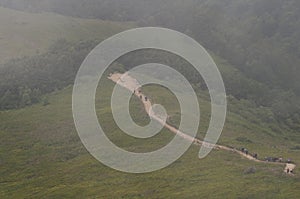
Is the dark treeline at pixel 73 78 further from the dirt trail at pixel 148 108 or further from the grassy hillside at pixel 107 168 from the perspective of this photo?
the grassy hillside at pixel 107 168

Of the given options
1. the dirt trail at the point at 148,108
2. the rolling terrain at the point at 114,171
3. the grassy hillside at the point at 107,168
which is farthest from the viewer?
the dirt trail at the point at 148,108

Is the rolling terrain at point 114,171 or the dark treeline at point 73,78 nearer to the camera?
the rolling terrain at point 114,171

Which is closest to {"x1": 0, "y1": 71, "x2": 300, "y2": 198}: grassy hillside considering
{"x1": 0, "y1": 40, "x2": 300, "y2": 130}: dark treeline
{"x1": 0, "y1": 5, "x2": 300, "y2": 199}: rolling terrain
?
{"x1": 0, "y1": 5, "x2": 300, "y2": 199}: rolling terrain

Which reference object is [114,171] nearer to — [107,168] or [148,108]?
[107,168]

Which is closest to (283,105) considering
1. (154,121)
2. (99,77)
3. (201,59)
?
(201,59)

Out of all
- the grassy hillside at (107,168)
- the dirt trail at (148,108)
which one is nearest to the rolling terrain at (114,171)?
the grassy hillside at (107,168)

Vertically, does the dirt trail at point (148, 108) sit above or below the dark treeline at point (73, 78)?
below

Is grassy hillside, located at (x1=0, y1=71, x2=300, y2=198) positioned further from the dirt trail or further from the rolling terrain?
the dirt trail

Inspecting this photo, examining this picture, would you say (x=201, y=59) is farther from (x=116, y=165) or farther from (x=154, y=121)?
(x=116, y=165)
